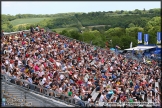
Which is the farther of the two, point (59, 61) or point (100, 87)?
point (59, 61)

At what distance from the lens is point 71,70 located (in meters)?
23.8

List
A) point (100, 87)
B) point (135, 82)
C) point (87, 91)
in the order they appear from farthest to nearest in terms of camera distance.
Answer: point (135, 82) → point (100, 87) → point (87, 91)

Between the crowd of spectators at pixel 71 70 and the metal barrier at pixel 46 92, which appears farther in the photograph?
the crowd of spectators at pixel 71 70

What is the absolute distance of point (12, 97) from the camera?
17.3 meters

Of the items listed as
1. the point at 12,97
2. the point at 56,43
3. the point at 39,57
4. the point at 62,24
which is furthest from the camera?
the point at 62,24

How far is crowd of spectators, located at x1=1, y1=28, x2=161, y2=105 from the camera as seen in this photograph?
19734 millimetres

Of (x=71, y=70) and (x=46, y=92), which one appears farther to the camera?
(x=71, y=70)

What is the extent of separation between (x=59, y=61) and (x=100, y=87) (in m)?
3.91

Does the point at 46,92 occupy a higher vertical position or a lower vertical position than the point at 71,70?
lower

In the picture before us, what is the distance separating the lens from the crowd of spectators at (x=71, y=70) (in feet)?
64.7

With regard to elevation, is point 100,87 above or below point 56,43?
below

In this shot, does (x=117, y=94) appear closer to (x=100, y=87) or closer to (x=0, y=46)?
(x=100, y=87)

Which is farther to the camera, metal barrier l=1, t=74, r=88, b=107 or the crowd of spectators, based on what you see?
the crowd of spectators

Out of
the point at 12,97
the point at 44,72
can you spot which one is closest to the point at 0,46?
the point at 44,72
